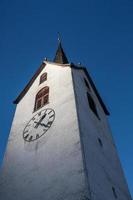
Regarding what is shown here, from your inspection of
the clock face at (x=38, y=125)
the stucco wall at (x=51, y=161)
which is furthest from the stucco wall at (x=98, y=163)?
the clock face at (x=38, y=125)

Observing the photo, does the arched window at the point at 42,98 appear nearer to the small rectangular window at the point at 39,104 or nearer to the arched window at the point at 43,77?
the small rectangular window at the point at 39,104

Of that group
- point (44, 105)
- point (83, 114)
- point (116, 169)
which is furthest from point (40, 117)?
point (116, 169)

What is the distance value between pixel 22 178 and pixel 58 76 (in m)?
7.52

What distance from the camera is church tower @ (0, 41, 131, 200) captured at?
27.9 feet

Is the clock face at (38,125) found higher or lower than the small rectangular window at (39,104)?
lower

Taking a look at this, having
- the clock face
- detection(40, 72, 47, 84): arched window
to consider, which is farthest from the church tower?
detection(40, 72, 47, 84): arched window

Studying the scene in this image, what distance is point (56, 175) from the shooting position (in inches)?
354

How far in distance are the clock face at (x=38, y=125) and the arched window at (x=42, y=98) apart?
3.23ft

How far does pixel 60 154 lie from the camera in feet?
32.0

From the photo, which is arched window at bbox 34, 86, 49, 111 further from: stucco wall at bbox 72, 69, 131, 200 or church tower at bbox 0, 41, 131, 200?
stucco wall at bbox 72, 69, 131, 200

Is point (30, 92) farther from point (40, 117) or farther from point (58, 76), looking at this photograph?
point (40, 117)

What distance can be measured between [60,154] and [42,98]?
5.85 meters

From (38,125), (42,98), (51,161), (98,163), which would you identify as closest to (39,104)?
(42,98)

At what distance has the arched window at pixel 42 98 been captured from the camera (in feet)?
47.7
